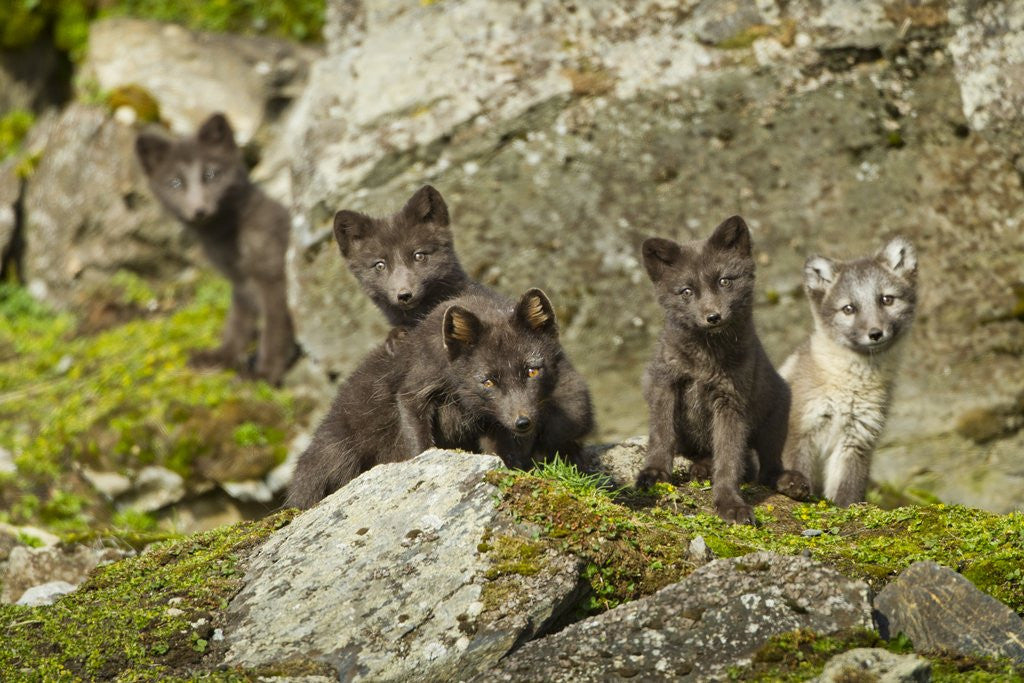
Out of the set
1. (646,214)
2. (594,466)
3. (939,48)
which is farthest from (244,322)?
(939,48)

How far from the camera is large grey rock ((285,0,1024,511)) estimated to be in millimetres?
11016

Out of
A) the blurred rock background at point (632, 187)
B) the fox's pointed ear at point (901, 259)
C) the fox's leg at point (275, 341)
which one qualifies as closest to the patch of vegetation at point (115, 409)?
the blurred rock background at point (632, 187)

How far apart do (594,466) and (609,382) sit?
3481 mm

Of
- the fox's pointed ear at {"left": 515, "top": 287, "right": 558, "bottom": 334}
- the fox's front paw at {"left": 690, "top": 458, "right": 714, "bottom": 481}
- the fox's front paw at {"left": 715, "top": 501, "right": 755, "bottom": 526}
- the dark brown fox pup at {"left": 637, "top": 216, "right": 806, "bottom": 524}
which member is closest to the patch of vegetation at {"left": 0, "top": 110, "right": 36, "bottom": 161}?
the dark brown fox pup at {"left": 637, "top": 216, "right": 806, "bottom": 524}

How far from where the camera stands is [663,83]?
1138 cm

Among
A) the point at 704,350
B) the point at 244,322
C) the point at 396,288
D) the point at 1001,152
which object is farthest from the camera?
the point at 244,322

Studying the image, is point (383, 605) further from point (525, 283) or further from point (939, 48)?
point (939, 48)

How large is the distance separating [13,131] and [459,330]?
12234 millimetres

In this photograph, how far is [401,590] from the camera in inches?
219

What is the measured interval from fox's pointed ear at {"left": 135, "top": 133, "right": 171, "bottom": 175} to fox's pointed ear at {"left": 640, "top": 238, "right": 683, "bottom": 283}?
8.21 metres

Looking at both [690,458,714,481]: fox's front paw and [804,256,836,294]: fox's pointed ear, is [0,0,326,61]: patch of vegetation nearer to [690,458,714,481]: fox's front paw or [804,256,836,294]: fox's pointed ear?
[804,256,836,294]: fox's pointed ear

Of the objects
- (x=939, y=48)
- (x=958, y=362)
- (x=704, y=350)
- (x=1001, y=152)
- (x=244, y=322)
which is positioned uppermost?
(x=939, y=48)

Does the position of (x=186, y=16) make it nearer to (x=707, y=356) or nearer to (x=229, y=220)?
(x=229, y=220)

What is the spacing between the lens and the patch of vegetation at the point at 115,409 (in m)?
11.7
